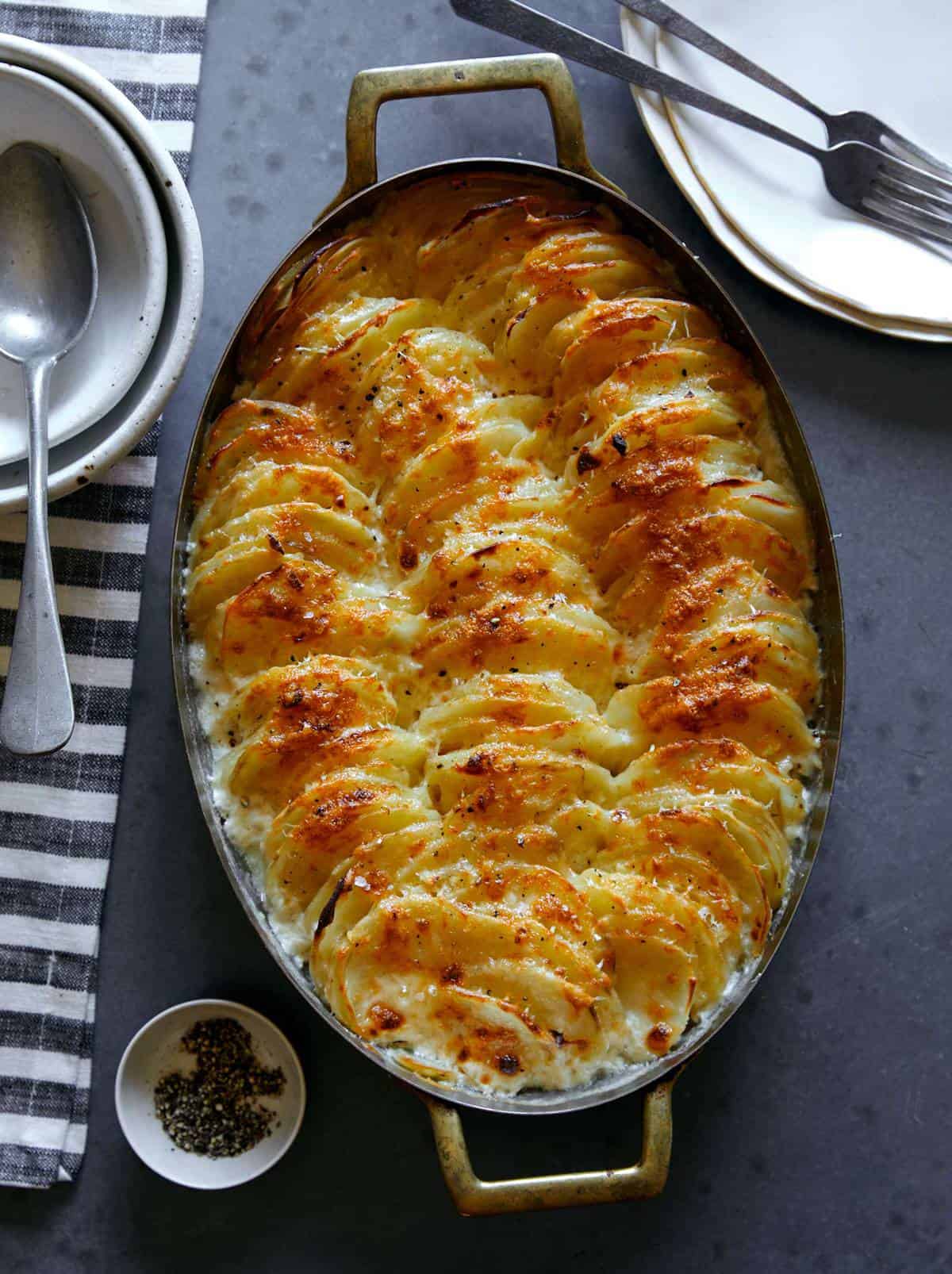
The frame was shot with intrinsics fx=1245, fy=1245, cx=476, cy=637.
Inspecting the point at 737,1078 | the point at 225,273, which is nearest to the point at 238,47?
the point at 225,273

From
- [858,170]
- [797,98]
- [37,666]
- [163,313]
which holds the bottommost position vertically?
[37,666]

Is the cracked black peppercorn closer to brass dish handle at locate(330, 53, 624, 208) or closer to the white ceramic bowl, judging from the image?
the white ceramic bowl

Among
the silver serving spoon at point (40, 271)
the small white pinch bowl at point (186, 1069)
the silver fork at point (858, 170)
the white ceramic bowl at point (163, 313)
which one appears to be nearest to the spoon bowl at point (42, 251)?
the silver serving spoon at point (40, 271)

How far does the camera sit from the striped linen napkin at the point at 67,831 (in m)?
2.87

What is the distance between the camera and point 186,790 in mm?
2984

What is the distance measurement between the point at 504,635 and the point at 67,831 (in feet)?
3.93

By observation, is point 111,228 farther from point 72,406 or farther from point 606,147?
point 606,147

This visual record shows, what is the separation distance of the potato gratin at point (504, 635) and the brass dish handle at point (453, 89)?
0.10 metres

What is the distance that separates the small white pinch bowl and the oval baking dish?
432 millimetres

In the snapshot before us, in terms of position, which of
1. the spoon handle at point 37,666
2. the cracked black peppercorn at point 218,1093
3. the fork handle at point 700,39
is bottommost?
the cracked black peppercorn at point 218,1093

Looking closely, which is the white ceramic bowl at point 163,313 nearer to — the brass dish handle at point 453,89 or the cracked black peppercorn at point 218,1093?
the brass dish handle at point 453,89

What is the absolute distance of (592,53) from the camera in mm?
2953

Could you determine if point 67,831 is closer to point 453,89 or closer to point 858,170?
point 453,89

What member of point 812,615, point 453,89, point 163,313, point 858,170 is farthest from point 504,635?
point 858,170
